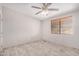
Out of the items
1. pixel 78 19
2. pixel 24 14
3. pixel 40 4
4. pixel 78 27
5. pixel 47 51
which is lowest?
pixel 47 51

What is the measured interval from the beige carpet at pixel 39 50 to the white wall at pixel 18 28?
0.11 metres

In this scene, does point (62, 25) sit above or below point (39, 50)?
above

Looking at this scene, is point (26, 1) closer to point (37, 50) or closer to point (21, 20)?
point (21, 20)

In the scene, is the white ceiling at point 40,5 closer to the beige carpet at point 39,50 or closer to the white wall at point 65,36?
the white wall at point 65,36

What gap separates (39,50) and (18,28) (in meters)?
0.65

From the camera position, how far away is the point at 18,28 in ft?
6.79

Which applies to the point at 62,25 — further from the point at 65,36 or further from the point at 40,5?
the point at 40,5

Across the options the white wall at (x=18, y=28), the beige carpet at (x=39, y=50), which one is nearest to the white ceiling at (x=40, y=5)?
the white wall at (x=18, y=28)

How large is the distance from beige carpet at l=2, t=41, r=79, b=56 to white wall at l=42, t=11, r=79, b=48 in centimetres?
10

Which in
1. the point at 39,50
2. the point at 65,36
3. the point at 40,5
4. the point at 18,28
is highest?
the point at 40,5

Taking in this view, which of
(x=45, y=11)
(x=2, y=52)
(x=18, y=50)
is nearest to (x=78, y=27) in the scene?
(x=45, y=11)

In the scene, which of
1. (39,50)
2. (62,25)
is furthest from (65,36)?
(39,50)

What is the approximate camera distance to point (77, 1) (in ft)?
6.36

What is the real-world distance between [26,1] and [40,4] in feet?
0.96
